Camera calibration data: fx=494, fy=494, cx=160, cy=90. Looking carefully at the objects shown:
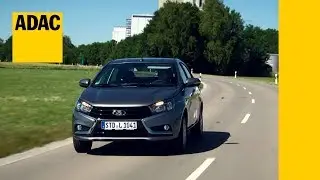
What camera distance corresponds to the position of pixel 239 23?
87.9 metres

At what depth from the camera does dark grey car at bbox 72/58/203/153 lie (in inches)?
301

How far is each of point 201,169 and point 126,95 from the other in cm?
183

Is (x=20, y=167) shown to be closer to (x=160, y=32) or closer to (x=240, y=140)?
(x=240, y=140)

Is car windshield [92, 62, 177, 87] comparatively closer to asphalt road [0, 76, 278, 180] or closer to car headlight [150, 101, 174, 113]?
car headlight [150, 101, 174, 113]

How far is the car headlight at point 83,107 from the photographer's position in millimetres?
7793

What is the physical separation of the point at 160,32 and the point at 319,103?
84.0m

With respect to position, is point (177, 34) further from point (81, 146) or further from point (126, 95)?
point (126, 95)

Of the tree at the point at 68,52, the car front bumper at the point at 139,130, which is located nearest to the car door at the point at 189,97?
the car front bumper at the point at 139,130

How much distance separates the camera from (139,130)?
7660 millimetres

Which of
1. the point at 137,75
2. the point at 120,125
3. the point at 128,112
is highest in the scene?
the point at 137,75

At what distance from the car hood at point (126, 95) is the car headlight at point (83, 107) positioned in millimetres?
67

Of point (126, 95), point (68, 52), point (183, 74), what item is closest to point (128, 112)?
point (126, 95)

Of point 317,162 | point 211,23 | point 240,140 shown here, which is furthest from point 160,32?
point 317,162

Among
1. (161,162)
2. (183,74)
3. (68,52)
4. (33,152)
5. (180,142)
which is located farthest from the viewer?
(68,52)
